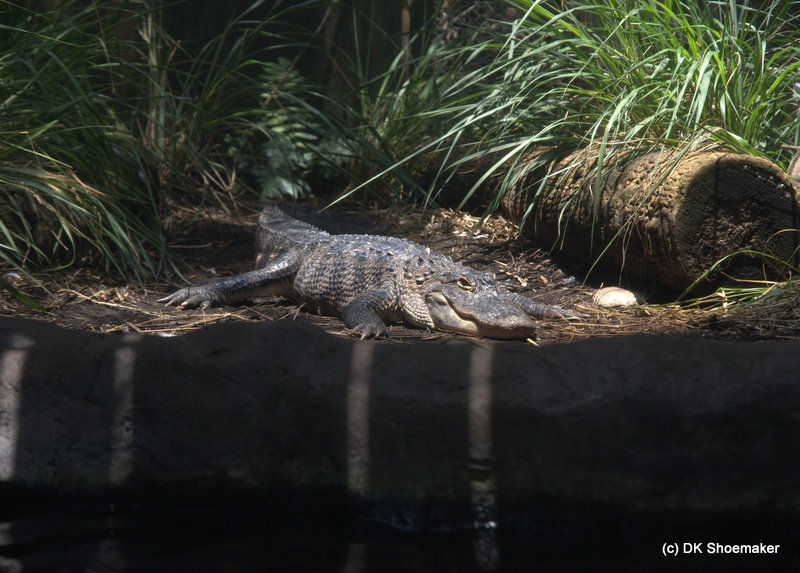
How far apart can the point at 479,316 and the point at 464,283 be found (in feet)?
0.96

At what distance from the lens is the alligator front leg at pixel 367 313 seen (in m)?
3.38

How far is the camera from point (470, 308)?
348 cm

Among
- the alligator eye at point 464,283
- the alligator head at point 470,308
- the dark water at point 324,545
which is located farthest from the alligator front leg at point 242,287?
the dark water at point 324,545

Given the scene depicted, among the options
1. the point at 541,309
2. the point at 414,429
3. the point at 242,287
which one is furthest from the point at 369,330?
the point at 414,429

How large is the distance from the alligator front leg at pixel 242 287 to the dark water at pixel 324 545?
1973 mm

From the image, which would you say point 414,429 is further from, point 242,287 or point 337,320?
point 242,287

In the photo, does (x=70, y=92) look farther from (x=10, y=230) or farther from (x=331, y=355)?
(x=331, y=355)

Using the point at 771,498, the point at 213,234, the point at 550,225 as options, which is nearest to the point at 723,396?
the point at 771,498

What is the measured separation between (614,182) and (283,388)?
95.0 inches

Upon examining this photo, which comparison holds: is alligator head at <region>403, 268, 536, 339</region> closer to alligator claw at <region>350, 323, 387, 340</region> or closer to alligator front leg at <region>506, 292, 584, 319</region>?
alligator front leg at <region>506, 292, 584, 319</region>

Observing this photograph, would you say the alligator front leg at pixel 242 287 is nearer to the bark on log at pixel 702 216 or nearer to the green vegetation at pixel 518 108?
the green vegetation at pixel 518 108

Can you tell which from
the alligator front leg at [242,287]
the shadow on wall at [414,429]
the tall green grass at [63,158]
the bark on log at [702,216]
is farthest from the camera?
the alligator front leg at [242,287]

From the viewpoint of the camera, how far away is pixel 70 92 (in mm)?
4191

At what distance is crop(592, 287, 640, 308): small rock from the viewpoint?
3.81 m
